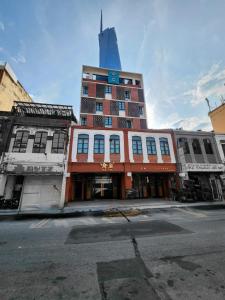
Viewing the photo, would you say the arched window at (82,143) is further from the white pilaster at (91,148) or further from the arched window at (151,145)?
the arched window at (151,145)

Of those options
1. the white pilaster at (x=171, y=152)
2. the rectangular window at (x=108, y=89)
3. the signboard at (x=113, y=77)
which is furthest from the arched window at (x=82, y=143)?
the signboard at (x=113, y=77)

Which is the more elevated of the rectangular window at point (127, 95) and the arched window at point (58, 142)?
the rectangular window at point (127, 95)

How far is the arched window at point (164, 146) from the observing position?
18.5m

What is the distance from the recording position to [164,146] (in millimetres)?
18781

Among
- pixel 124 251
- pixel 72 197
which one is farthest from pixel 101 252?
pixel 72 197

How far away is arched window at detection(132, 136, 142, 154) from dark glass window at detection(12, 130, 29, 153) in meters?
12.4

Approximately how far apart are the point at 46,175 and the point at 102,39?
5474cm

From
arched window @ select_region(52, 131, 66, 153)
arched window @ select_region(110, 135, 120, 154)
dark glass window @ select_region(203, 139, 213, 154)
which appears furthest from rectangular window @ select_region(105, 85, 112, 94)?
dark glass window @ select_region(203, 139, 213, 154)

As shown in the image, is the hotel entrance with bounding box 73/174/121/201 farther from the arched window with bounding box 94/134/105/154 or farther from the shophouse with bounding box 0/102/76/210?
the arched window with bounding box 94/134/105/154

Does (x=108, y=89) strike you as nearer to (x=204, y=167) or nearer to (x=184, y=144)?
(x=184, y=144)

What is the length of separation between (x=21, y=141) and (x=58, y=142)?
3898mm

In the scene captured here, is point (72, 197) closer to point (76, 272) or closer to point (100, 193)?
point (100, 193)

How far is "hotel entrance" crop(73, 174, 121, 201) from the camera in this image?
61.3 feet

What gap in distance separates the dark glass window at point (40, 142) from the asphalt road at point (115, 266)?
36.2 feet
